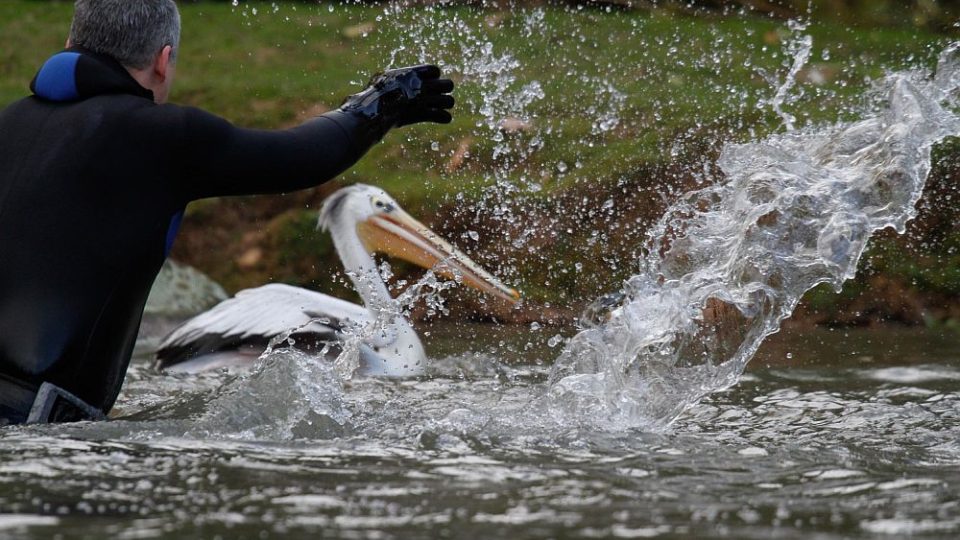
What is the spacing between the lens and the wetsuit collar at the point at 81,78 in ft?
12.6

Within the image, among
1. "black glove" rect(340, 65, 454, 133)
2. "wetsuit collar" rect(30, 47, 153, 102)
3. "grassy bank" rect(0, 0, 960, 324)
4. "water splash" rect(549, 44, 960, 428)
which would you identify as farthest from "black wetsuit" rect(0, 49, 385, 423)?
"grassy bank" rect(0, 0, 960, 324)

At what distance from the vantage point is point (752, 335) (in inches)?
194

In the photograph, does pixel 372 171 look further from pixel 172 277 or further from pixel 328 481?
pixel 328 481

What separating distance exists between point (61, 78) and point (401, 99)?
975 mm

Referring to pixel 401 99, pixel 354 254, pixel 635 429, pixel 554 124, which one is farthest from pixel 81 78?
pixel 554 124

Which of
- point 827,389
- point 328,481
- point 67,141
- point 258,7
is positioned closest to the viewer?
point 328,481

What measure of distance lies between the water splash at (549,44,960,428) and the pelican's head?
7.90ft

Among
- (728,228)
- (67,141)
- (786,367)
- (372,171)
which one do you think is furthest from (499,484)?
(372,171)

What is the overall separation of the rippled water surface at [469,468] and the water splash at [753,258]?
23 centimetres

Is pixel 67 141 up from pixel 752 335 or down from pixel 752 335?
up

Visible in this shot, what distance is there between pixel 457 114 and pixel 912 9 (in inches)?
162

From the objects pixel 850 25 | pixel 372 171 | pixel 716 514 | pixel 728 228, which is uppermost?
pixel 850 25

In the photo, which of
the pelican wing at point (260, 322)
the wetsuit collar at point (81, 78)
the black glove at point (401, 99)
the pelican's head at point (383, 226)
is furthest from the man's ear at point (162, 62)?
the pelican's head at point (383, 226)

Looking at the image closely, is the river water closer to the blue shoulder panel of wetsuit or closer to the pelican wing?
the pelican wing
